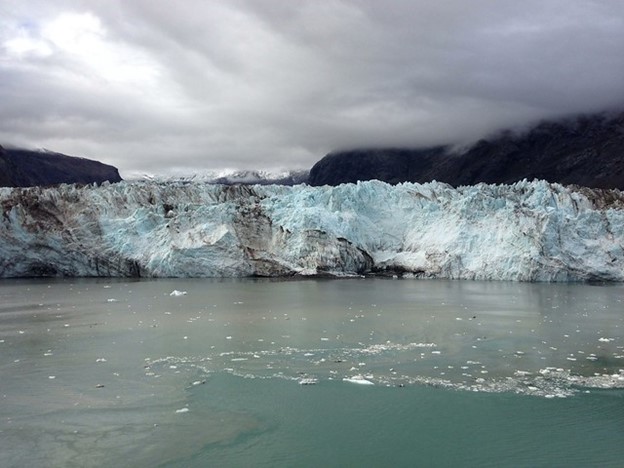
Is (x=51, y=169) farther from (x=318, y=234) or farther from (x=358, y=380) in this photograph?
(x=358, y=380)

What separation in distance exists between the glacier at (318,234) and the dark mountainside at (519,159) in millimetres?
35365

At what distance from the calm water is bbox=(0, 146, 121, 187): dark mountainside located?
64.2 metres

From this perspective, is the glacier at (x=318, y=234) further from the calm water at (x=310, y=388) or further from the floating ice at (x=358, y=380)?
the floating ice at (x=358, y=380)

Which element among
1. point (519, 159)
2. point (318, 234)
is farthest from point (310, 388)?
point (519, 159)

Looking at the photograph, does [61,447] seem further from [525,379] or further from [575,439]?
[525,379]

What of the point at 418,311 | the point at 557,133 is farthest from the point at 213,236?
the point at 557,133

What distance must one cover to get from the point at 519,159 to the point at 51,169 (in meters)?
65.8

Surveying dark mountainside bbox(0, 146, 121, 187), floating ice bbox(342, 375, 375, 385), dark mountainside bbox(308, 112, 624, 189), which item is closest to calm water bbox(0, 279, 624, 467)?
floating ice bbox(342, 375, 375, 385)

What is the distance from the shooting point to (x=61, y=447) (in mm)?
5324

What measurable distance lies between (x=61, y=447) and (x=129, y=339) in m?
5.25

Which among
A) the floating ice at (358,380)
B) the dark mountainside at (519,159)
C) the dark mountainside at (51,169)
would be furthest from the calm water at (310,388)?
the dark mountainside at (51,169)

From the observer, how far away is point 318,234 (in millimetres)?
27719

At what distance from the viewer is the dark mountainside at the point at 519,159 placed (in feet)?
213

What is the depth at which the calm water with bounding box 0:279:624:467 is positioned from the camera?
5363 millimetres
